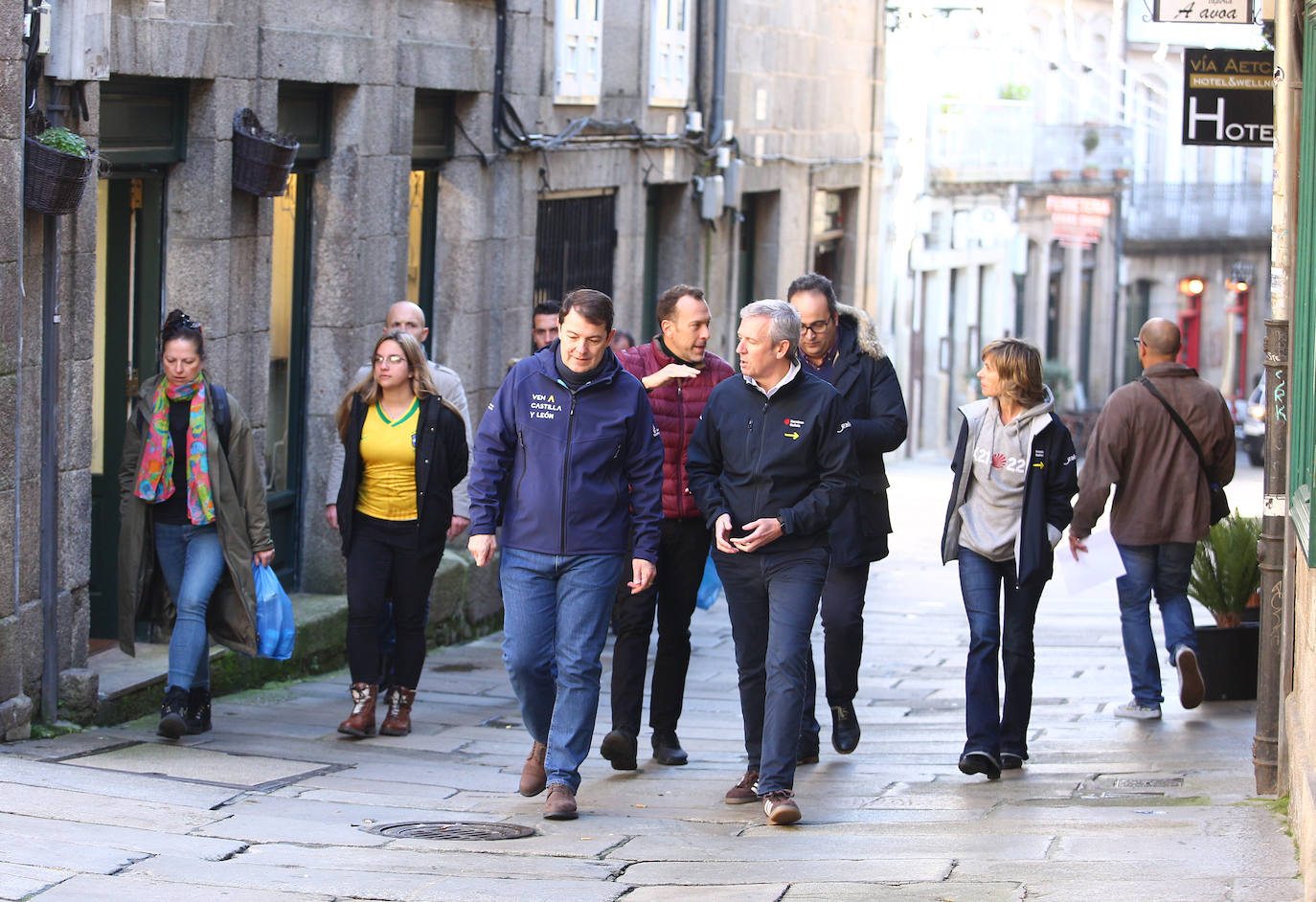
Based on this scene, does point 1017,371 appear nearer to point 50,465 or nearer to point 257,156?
point 50,465

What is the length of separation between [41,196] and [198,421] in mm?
1073

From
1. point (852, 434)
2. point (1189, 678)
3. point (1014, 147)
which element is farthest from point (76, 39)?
point (1014, 147)

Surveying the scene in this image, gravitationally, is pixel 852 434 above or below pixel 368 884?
above

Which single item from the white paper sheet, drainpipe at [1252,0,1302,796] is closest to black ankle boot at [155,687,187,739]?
the white paper sheet

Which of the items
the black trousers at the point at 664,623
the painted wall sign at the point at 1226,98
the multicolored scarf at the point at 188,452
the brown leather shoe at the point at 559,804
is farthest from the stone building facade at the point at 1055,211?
the brown leather shoe at the point at 559,804

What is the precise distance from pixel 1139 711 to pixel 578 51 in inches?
252

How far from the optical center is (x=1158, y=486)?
9.07 meters

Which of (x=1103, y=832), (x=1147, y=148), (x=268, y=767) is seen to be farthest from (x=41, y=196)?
(x=1147, y=148)

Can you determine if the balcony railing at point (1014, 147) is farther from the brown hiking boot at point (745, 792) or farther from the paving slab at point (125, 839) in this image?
the paving slab at point (125, 839)

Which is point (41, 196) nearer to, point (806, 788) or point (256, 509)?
point (256, 509)

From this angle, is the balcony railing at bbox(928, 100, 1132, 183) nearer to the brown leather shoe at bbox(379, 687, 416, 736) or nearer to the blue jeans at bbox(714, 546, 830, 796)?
the brown leather shoe at bbox(379, 687, 416, 736)

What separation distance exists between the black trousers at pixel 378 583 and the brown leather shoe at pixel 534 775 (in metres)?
1.47

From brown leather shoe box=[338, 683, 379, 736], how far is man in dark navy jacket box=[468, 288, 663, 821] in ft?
5.40

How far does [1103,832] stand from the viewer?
6.55m
